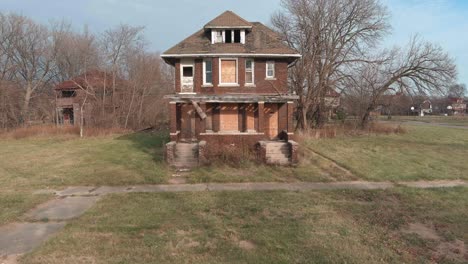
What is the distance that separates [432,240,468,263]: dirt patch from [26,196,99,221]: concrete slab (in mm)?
7743

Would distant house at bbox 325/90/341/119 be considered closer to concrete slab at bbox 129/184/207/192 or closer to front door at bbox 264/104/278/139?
front door at bbox 264/104/278/139

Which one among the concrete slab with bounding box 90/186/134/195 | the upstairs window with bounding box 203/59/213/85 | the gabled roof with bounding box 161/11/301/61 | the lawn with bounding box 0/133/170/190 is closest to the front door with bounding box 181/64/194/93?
the upstairs window with bounding box 203/59/213/85

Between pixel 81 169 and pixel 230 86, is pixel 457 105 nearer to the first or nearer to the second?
pixel 230 86

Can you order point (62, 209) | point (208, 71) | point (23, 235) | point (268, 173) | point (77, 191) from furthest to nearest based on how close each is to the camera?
point (208, 71)
point (268, 173)
point (77, 191)
point (62, 209)
point (23, 235)

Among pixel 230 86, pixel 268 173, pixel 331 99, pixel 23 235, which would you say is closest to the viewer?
pixel 23 235

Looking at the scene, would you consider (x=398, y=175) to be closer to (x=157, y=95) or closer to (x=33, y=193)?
(x=33, y=193)

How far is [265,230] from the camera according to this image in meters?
6.31

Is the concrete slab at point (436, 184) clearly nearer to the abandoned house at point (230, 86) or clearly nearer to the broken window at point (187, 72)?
the abandoned house at point (230, 86)

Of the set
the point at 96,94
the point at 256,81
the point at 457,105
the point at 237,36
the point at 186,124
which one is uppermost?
the point at 237,36

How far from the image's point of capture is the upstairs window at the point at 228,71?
62.2 ft

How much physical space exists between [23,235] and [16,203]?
286 cm

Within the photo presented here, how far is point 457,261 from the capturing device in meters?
5.11

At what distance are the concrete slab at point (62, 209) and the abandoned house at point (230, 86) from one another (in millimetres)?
8591

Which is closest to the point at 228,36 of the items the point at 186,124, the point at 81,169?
the point at 186,124
